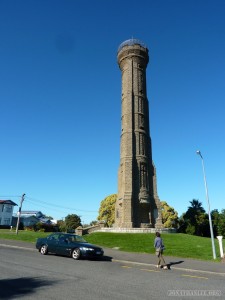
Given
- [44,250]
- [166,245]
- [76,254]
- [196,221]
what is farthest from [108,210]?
[76,254]

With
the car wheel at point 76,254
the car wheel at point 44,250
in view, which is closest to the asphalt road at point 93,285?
the car wheel at point 76,254

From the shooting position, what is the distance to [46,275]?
9.91 meters

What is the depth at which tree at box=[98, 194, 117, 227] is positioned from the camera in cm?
6278

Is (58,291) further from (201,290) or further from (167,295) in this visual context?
(201,290)

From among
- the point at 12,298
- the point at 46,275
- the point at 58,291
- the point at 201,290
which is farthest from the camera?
the point at 46,275

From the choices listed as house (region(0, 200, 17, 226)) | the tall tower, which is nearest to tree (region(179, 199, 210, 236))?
the tall tower

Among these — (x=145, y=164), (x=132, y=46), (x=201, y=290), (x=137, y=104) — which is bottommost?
(x=201, y=290)

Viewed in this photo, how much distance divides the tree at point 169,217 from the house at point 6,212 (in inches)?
1859

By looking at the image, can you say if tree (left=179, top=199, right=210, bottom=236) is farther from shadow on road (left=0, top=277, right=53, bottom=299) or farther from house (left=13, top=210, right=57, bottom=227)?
shadow on road (left=0, top=277, right=53, bottom=299)

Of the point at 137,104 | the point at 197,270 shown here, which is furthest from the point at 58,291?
the point at 137,104

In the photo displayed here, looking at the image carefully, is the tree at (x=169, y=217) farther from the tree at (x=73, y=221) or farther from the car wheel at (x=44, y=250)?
the car wheel at (x=44, y=250)

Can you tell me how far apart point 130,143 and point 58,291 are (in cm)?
3802

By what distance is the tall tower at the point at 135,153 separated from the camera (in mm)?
42000

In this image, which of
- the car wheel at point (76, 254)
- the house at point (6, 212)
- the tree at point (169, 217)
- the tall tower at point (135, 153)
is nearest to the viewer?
the car wheel at point (76, 254)
